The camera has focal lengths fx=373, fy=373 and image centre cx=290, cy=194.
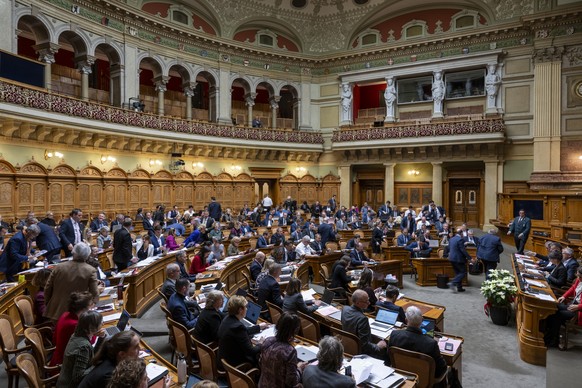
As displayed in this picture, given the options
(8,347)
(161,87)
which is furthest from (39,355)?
(161,87)

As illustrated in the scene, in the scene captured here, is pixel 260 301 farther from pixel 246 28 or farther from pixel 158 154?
pixel 246 28

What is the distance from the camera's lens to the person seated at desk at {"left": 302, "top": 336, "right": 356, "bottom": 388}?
3.21 m

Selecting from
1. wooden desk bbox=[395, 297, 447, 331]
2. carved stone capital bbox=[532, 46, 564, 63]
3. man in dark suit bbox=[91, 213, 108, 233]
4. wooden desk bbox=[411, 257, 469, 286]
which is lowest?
wooden desk bbox=[411, 257, 469, 286]

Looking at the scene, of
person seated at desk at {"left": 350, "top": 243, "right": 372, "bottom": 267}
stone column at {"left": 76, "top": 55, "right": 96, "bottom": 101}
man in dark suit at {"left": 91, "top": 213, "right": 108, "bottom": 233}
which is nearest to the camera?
person seated at desk at {"left": 350, "top": 243, "right": 372, "bottom": 267}

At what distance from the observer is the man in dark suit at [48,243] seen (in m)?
7.67

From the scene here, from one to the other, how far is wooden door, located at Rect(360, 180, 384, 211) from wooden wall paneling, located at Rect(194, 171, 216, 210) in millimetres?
9723

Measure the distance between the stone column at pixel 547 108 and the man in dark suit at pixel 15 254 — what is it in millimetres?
20886

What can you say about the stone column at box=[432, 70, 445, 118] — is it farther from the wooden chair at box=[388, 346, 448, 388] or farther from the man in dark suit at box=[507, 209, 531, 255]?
the wooden chair at box=[388, 346, 448, 388]

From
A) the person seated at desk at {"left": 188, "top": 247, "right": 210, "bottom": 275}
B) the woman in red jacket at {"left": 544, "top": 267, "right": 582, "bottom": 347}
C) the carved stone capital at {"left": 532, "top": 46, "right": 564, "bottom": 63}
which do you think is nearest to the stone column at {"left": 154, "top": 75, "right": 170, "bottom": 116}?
the person seated at desk at {"left": 188, "top": 247, "right": 210, "bottom": 275}

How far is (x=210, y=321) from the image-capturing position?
15.1 feet

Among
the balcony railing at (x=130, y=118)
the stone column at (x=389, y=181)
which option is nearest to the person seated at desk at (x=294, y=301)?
the balcony railing at (x=130, y=118)

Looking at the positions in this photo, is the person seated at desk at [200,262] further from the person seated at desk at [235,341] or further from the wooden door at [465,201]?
the wooden door at [465,201]

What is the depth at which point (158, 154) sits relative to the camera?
18875mm

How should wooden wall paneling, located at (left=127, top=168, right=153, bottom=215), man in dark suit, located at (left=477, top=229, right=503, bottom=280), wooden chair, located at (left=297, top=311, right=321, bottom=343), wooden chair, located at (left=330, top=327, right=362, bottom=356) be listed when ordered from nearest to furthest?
wooden chair, located at (left=330, top=327, right=362, bottom=356)
wooden chair, located at (left=297, top=311, right=321, bottom=343)
man in dark suit, located at (left=477, top=229, right=503, bottom=280)
wooden wall paneling, located at (left=127, top=168, right=153, bottom=215)
